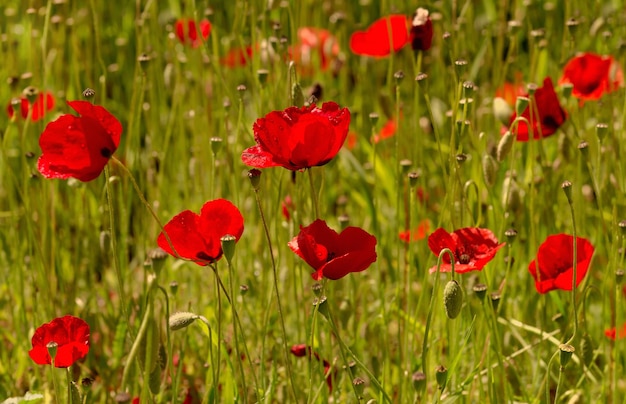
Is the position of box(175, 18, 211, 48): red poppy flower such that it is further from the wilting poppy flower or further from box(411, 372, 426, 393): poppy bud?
box(411, 372, 426, 393): poppy bud

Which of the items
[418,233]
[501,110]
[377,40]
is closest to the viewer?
[501,110]

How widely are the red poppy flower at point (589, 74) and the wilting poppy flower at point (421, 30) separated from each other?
0.36 meters

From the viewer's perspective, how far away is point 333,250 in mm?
1196

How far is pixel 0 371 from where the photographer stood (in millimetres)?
1682

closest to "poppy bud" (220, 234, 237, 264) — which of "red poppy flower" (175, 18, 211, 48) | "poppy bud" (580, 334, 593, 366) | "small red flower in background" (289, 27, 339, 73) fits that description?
"poppy bud" (580, 334, 593, 366)

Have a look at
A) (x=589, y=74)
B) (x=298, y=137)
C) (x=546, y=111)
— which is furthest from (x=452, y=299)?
(x=589, y=74)

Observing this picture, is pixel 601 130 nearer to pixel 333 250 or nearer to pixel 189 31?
pixel 333 250

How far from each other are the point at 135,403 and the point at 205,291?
624 millimetres

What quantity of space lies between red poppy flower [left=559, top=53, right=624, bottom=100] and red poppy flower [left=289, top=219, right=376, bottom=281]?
0.83 meters

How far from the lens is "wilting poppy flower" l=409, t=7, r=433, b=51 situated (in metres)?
1.64

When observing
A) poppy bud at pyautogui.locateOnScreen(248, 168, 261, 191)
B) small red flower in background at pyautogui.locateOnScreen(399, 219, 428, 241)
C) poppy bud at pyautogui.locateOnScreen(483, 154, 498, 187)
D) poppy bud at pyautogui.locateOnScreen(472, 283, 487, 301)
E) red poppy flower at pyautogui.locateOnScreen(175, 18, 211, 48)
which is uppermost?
poppy bud at pyautogui.locateOnScreen(248, 168, 261, 191)

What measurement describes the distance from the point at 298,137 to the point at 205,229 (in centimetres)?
16

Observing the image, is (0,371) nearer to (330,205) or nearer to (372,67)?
(330,205)

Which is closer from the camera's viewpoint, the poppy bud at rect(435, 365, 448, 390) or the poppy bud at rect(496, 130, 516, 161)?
the poppy bud at rect(435, 365, 448, 390)
